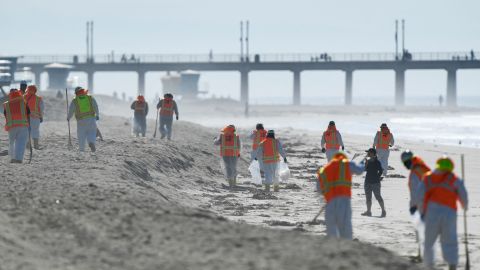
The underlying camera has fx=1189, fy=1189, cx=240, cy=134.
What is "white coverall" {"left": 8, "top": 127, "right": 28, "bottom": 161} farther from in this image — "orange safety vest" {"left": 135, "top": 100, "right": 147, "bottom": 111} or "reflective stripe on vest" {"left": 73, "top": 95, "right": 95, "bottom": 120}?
"orange safety vest" {"left": 135, "top": 100, "right": 147, "bottom": 111}

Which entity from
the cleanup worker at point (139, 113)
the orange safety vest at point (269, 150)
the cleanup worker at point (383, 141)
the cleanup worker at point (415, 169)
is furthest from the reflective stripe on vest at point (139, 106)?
the cleanup worker at point (415, 169)

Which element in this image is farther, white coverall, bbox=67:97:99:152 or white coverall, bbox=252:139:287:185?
white coverall, bbox=67:97:99:152

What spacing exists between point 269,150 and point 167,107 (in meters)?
8.44

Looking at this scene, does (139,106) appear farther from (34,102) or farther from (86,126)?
(86,126)

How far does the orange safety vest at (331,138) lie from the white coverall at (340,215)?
11.5 meters

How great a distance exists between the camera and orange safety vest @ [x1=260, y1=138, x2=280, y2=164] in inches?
889

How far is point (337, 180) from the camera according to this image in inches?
545

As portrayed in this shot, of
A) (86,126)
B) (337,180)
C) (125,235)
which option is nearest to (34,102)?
(86,126)

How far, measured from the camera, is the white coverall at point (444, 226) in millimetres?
12594

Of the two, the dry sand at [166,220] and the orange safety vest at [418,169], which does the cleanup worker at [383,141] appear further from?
the orange safety vest at [418,169]

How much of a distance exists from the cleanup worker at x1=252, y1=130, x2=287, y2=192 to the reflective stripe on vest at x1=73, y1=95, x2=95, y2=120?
3.31 m

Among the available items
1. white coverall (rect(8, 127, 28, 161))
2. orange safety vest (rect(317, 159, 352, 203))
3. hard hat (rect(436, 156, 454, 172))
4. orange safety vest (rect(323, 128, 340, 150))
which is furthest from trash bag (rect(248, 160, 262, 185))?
hard hat (rect(436, 156, 454, 172))

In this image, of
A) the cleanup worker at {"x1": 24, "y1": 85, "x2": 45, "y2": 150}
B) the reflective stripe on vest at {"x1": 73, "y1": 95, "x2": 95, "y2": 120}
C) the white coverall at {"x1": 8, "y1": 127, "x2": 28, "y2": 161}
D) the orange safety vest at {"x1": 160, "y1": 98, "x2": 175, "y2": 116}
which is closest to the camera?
the white coverall at {"x1": 8, "y1": 127, "x2": 28, "y2": 161}

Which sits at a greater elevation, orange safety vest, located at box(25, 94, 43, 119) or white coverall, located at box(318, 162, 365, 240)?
orange safety vest, located at box(25, 94, 43, 119)
